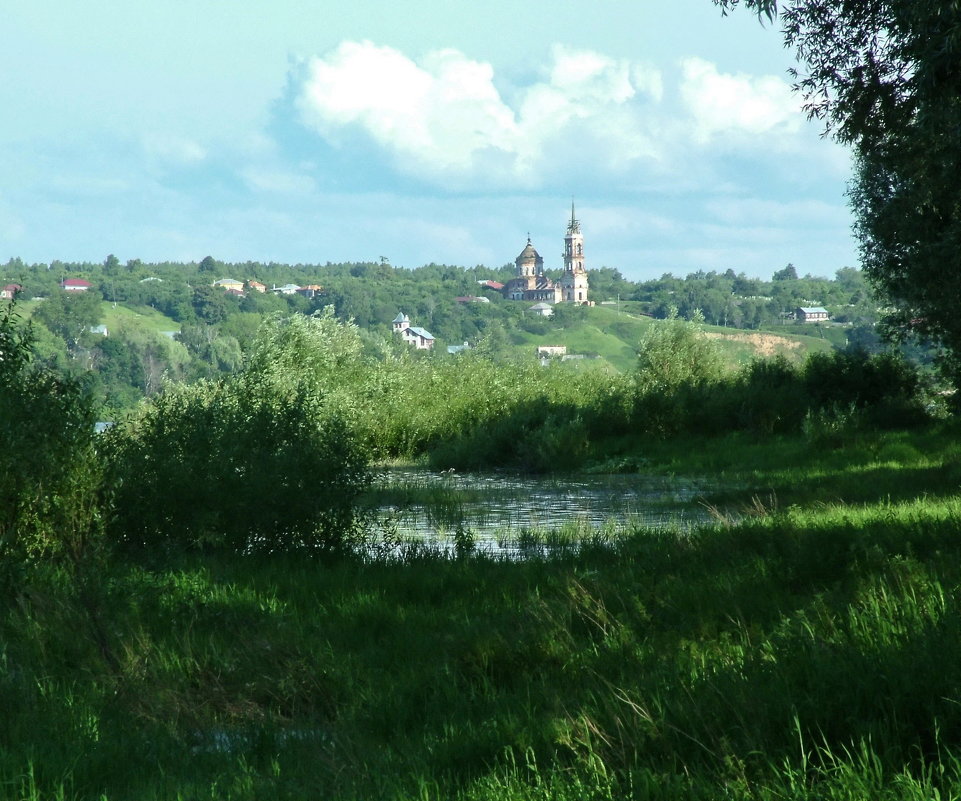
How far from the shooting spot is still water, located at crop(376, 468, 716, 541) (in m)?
15.2

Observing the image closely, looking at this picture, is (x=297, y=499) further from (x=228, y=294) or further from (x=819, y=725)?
(x=228, y=294)

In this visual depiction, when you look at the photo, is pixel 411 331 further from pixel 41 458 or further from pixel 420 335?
pixel 41 458

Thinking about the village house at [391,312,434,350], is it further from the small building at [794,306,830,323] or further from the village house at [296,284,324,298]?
the small building at [794,306,830,323]

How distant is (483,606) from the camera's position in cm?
807

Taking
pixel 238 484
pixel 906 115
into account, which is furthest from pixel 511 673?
pixel 906 115

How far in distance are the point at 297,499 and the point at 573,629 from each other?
4986 mm

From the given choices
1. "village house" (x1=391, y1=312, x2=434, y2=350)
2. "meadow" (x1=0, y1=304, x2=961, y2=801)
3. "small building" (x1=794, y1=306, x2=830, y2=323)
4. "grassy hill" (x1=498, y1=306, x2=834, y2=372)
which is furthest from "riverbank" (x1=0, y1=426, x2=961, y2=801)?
"small building" (x1=794, y1=306, x2=830, y2=323)

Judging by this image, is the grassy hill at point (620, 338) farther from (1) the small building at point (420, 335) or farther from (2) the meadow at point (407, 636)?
(2) the meadow at point (407, 636)

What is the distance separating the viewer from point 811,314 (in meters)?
131

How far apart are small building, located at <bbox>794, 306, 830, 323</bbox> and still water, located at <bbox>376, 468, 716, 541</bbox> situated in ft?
364

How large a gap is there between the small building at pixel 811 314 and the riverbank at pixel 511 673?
124080 millimetres

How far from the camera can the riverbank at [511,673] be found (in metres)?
4.03

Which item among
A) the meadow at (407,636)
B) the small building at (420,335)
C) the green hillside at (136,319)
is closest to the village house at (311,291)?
the green hillside at (136,319)

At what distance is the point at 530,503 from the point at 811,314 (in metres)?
119
